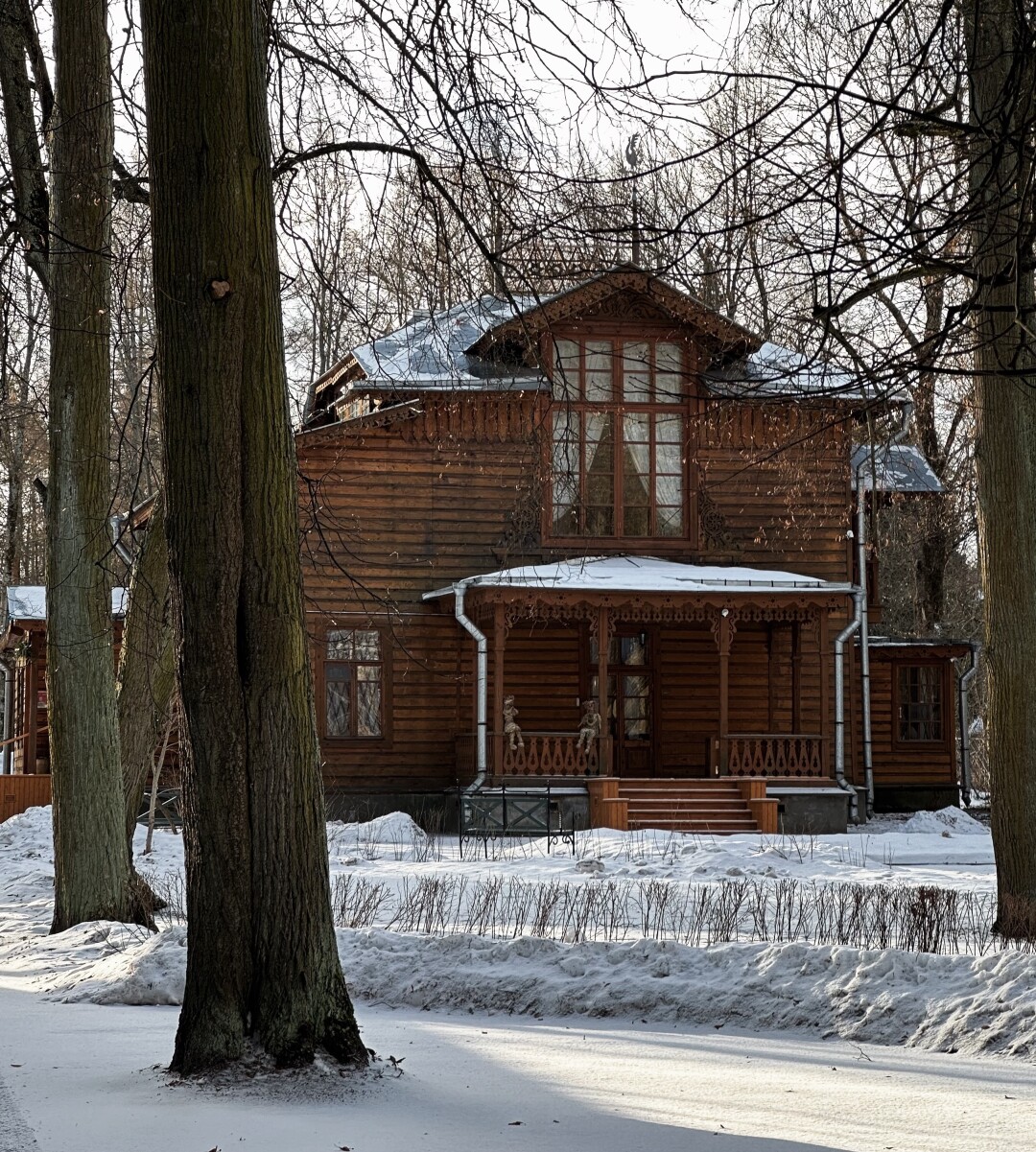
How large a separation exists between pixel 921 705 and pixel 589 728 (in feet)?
27.5

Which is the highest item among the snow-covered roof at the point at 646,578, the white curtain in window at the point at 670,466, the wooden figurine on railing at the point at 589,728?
the white curtain in window at the point at 670,466

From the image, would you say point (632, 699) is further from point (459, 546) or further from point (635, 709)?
point (459, 546)

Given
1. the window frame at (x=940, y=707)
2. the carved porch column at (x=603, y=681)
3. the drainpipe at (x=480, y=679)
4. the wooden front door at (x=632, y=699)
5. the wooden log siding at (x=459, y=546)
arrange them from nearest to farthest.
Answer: the drainpipe at (x=480, y=679) → the carved porch column at (x=603, y=681) → the wooden log siding at (x=459, y=546) → the wooden front door at (x=632, y=699) → the window frame at (x=940, y=707)

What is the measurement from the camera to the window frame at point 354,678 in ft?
80.4

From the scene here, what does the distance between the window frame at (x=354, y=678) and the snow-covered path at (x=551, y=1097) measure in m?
16.6

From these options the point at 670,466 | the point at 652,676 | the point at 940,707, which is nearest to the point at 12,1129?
the point at 670,466

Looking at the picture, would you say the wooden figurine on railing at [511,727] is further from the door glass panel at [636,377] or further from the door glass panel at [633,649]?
the door glass panel at [636,377]

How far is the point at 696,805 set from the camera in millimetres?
22641

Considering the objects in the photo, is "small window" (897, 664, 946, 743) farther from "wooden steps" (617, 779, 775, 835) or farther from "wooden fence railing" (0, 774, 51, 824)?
"wooden fence railing" (0, 774, 51, 824)

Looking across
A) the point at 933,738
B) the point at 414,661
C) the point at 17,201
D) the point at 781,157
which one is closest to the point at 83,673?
the point at 17,201

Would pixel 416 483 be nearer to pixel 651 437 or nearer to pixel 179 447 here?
pixel 651 437

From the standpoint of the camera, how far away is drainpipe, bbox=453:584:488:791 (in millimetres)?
23094

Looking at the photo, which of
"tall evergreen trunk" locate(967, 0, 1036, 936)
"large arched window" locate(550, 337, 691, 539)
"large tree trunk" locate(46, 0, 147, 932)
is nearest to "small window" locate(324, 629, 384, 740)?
"large arched window" locate(550, 337, 691, 539)

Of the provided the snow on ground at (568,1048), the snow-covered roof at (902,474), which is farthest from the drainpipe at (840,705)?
the snow on ground at (568,1048)
